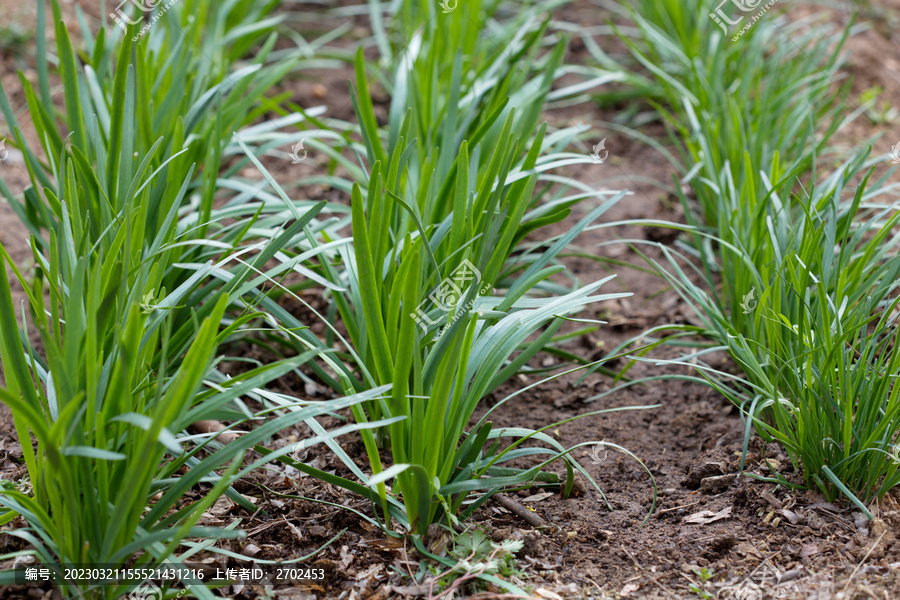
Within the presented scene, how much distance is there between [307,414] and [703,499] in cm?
94

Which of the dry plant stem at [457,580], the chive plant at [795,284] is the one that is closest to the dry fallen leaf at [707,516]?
the chive plant at [795,284]

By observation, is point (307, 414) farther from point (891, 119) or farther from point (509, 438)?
point (891, 119)

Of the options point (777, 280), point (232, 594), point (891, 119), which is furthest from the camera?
point (891, 119)

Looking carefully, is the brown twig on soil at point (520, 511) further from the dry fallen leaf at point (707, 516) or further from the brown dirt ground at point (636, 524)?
the dry fallen leaf at point (707, 516)

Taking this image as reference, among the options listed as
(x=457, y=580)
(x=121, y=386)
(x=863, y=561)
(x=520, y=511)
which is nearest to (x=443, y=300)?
(x=520, y=511)

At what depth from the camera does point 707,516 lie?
1563 mm

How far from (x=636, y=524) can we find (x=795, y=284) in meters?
0.61

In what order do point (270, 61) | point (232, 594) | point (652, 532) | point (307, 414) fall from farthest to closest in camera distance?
point (270, 61), point (652, 532), point (232, 594), point (307, 414)

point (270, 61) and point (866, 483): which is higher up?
point (270, 61)

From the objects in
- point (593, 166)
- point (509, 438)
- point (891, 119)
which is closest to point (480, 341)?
point (509, 438)

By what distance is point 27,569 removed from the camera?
1226mm

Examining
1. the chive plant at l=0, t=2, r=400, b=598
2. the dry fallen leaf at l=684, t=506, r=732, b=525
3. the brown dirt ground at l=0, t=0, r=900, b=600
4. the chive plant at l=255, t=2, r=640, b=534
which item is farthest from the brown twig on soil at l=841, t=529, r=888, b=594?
the chive plant at l=0, t=2, r=400, b=598

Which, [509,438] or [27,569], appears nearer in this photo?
[27,569]

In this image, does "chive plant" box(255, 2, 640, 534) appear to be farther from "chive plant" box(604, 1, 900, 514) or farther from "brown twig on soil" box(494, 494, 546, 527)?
"chive plant" box(604, 1, 900, 514)
